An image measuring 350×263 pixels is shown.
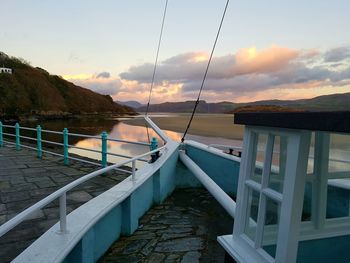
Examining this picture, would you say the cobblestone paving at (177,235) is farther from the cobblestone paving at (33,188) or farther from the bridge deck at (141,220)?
the cobblestone paving at (33,188)

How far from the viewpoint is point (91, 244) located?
3.71m

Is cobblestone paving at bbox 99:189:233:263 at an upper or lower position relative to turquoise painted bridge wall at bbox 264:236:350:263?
lower

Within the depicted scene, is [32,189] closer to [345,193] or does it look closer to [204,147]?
[204,147]

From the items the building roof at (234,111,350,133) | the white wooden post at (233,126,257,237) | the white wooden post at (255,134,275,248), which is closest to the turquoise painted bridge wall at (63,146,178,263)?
the white wooden post at (233,126,257,237)

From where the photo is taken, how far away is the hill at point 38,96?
108750 millimetres

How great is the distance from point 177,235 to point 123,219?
0.97 m

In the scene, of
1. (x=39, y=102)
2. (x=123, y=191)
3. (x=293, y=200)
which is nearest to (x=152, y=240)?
(x=123, y=191)

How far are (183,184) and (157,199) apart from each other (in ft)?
6.14

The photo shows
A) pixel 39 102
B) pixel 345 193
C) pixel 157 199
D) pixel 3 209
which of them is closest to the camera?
pixel 345 193

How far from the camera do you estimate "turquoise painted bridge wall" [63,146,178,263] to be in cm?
352

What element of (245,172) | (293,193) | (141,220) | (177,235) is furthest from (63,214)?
(141,220)

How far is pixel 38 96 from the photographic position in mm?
120375

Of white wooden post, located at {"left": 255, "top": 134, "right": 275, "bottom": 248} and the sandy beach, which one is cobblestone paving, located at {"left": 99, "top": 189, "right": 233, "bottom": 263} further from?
the sandy beach

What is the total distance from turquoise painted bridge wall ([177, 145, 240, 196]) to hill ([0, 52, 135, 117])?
101999mm
